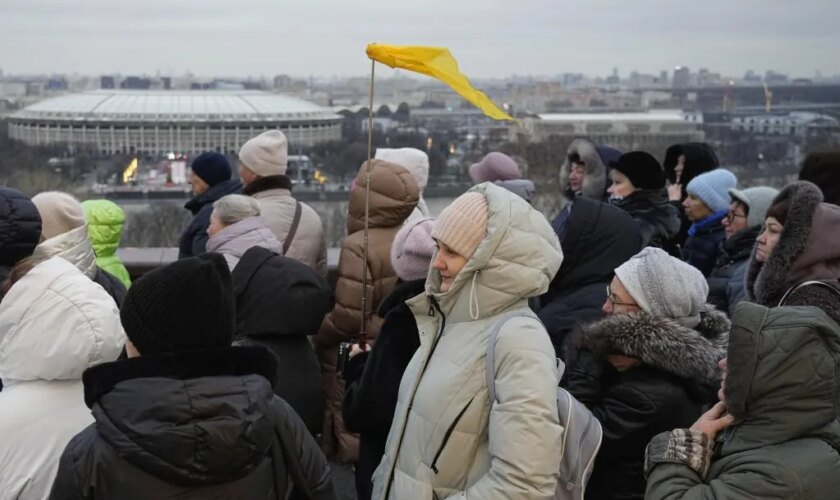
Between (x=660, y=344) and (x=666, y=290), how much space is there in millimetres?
262

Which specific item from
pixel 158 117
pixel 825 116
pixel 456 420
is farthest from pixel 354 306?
pixel 158 117

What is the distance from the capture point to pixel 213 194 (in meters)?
6.19

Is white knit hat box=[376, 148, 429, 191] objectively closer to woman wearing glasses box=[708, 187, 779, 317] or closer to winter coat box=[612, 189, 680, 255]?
winter coat box=[612, 189, 680, 255]

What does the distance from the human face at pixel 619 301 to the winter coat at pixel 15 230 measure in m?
1.86

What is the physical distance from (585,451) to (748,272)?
190cm

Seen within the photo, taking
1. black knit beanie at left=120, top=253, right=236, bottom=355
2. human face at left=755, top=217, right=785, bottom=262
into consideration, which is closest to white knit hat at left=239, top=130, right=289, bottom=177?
human face at left=755, top=217, right=785, bottom=262

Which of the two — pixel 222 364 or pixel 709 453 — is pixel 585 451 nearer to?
pixel 709 453

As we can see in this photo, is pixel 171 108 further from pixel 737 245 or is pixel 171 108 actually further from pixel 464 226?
pixel 464 226

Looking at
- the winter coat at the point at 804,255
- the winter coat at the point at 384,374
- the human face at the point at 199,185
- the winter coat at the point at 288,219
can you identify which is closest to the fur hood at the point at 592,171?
the winter coat at the point at 288,219

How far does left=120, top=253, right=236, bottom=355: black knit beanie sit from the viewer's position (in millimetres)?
2438

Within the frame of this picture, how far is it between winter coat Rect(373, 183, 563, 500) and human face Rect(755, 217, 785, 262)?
4.34 feet

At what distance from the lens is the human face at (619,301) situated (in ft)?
10.8

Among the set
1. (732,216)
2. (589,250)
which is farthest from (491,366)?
(732,216)

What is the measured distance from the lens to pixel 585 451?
9.18 feet
